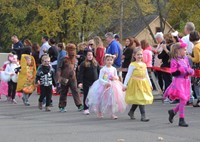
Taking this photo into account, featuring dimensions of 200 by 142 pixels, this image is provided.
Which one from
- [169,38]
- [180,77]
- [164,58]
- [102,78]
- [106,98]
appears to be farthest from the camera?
[164,58]

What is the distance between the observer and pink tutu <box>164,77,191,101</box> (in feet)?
42.9

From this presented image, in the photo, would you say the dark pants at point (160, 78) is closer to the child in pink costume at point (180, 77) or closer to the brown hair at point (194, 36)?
the brown hair at point (194, 36)

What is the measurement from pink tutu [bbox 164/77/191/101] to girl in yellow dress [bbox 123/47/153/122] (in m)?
0.89

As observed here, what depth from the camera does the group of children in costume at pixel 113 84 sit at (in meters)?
13.2

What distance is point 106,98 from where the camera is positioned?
48.1ft

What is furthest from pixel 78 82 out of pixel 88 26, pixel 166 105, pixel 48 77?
pixel 88 26

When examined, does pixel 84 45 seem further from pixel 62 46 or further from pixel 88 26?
pixel 88 26

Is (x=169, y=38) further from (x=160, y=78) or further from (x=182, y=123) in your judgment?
A: (x=182, y=123)

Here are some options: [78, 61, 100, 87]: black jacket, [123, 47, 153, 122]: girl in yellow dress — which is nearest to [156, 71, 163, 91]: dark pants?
[78, 61, 100, 87]: black jacket

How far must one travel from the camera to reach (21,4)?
4584cm

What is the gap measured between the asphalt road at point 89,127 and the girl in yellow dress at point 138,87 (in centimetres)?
43

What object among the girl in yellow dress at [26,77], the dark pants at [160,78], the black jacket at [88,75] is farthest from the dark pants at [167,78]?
the girl in yellow dress at [26,77]

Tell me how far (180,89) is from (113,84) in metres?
2.18

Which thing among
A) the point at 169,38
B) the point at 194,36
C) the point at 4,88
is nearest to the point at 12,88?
the point at 4,88
